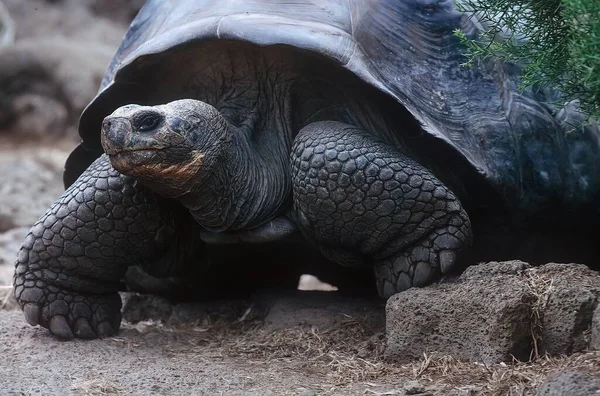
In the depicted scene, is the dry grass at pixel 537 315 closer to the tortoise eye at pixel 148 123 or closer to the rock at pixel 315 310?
the rock at pixel 315 310

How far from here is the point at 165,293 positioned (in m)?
4.98

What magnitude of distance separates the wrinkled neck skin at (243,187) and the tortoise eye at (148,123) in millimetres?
334

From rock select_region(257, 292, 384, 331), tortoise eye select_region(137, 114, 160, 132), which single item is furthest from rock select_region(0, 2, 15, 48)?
tortoise eye select_region(137, 114, 160, 132)

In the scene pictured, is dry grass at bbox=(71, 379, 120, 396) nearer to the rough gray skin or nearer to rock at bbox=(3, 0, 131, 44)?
the rough gray skin

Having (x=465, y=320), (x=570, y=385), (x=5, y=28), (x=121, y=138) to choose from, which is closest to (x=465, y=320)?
(x=465, y=320)

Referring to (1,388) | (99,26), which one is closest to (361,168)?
(1,388)

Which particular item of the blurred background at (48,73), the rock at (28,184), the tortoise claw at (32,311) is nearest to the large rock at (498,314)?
the tortoise claw at (32,311)

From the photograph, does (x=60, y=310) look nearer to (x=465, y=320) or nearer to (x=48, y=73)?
(x=465, y=320)

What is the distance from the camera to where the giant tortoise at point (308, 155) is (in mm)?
3857

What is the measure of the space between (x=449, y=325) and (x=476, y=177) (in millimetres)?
905

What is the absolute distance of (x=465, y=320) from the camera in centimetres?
347

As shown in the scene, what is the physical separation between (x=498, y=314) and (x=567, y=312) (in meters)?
0.23

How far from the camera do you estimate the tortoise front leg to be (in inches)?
158

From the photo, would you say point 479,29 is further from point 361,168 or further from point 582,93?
point 582,93
